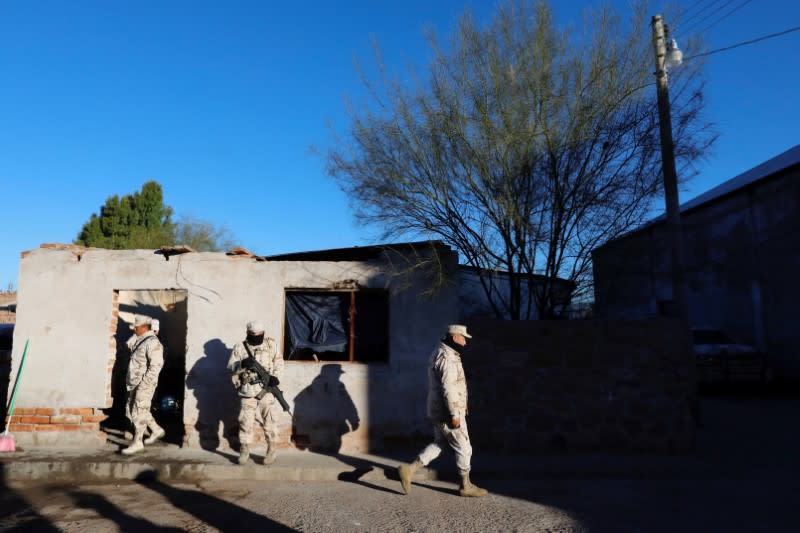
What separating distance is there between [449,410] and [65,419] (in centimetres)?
552

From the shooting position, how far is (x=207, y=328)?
8.02 meters

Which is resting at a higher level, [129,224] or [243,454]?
[129,224]

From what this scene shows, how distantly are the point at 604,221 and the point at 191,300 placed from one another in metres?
6.05

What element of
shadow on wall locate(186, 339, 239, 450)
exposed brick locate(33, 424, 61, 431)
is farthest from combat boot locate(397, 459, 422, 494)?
exposed brick locate(33, 424, 61, 431)

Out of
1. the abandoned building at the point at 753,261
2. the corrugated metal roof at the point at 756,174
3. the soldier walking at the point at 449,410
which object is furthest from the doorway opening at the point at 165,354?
the corrugated metal roof at the point at 756,174

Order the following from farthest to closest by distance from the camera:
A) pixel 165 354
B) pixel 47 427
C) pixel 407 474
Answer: pixel 165 354
pixel 47 427
pixel 407 474

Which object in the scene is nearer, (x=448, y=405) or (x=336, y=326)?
(x=448, y=405)

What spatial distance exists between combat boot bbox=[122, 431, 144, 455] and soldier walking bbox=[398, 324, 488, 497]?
3.66m

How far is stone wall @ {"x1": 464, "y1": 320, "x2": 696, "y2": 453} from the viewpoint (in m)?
7.69

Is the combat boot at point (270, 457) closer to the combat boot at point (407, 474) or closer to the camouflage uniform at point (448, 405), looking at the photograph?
the combat boot at point (407, 474)

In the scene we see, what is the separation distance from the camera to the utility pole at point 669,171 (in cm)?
879

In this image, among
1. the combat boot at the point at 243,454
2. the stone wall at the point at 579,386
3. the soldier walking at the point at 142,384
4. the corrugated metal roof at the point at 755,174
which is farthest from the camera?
the corrugated metal roof at the point at 755,174

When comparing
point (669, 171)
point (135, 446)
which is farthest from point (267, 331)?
point (669, 171)

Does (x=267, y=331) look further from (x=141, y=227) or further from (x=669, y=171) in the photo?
(x=141, y=227)
